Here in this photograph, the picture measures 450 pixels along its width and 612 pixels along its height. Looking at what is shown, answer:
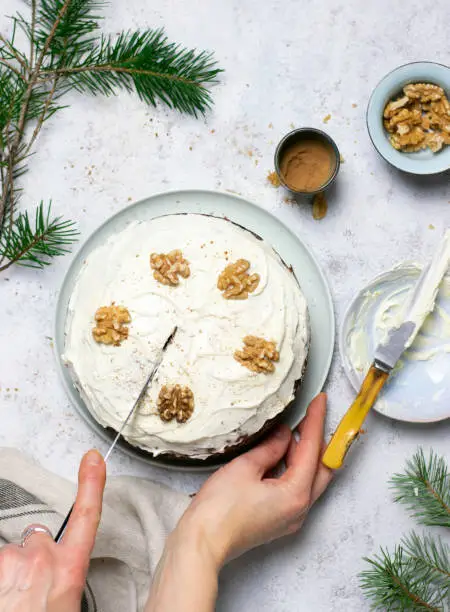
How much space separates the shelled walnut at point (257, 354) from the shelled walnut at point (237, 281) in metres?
0.10

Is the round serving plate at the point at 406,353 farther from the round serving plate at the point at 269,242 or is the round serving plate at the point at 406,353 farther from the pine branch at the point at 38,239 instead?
the pine branch at the point at 38,239

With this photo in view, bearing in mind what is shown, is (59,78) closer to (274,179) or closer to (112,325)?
(274,179)

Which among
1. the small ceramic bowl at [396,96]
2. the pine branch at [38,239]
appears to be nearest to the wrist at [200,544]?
the pine branch at [38,239]

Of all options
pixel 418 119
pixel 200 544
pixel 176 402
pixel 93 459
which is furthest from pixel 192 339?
pixel 418 119

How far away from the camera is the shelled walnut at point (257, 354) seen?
158cm

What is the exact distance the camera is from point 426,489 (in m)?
1.81

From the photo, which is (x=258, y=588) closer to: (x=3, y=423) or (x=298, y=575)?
(x=298, y=575)

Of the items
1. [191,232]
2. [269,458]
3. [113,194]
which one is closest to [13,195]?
[113,194]

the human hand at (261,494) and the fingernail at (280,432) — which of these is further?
the fingernail at (280,432)

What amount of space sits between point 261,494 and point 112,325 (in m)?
0.53

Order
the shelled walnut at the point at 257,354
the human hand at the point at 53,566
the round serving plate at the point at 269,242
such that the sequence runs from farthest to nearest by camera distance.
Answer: the round serving plate at the point at 269,242, the shelled walnut at the point at 257,354, the human hand at the point at 53,566

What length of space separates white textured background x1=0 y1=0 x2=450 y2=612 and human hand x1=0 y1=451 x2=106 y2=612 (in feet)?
1.83

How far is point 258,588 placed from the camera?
1.92 metres

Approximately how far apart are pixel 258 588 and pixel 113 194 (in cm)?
114
